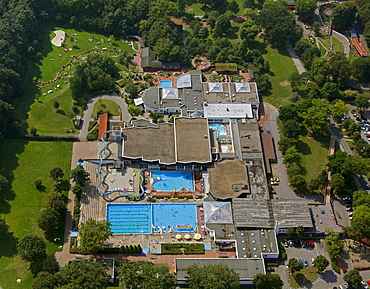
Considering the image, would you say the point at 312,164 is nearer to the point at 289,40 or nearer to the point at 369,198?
the point at 369,198

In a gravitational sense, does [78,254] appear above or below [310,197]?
below

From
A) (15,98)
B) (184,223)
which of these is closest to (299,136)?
(184,223)

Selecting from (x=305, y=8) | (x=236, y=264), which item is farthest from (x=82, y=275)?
(x=305, y=8)

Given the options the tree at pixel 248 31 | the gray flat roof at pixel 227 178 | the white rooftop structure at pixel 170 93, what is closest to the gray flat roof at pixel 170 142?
the gray flat roof at pixel 227 178

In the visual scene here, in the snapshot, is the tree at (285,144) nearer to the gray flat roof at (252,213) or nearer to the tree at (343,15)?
the gray flat roof at (252,213)

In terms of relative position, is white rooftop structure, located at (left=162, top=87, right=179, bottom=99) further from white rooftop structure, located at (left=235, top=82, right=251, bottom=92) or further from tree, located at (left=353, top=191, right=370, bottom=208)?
tree, located at (left=353, top=191, right=370, bottom=208)

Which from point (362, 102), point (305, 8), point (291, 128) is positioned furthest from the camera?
point (305, 8)

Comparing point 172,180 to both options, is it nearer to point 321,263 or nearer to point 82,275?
point 82,275
